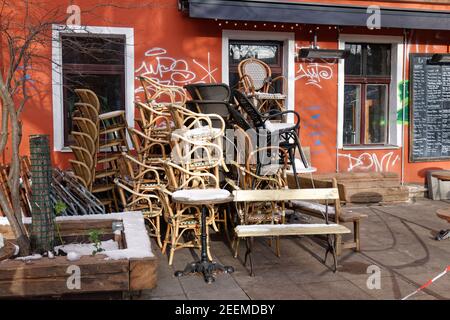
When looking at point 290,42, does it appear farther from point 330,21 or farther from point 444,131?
point 444,131

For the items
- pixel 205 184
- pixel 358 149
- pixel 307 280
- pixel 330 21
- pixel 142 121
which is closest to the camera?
pixel 307 280

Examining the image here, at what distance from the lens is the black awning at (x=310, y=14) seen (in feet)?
23.6

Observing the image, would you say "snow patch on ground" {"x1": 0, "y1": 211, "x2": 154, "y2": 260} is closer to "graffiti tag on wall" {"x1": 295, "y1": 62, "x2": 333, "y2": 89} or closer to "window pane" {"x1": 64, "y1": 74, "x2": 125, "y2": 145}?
"window pane" {"x1": 64, "y1": 74, "x2": 125, "y2": 145}

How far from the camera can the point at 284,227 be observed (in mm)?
4863

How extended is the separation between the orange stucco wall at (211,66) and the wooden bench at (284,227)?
3.12 metres

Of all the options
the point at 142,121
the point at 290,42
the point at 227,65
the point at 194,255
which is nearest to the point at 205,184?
the point at 194,255

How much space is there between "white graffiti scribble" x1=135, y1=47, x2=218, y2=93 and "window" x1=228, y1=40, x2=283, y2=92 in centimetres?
40

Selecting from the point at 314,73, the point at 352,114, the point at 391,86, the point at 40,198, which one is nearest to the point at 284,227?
the point at 40,198

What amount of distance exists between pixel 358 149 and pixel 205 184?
164 inches

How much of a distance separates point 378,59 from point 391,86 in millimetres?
539

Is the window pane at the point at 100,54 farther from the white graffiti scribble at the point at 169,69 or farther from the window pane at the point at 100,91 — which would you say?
the white graffiti scribble at the point at 169,69

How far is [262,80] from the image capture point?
7.28 meters

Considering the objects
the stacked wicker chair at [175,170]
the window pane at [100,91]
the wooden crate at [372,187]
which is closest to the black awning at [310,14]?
the window pane at [100,91]

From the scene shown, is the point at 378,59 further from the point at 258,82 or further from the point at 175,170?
the point at 175,170
